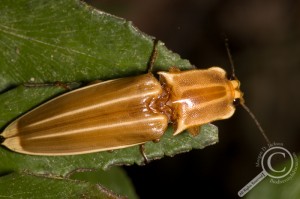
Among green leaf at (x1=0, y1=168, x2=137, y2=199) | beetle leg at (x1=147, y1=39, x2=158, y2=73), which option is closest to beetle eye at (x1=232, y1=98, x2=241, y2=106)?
beetle leg at (x1=147, y1=39, x2=158, y2=73)

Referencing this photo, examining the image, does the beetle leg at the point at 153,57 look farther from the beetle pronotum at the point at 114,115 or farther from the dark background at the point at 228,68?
the dark background at the point at 228,68

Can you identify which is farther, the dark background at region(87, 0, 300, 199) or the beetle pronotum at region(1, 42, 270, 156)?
the dark background at region(87, 0, 300, 199)

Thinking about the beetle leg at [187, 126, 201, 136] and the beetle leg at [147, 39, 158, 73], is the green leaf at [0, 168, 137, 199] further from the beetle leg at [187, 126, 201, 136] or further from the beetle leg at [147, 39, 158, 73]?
the beetle leg at [147, 39, 158, 73]

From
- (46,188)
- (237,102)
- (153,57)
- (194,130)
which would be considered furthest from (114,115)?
(237,102)

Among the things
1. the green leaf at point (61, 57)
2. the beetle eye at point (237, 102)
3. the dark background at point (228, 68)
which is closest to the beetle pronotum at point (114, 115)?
the green leaf at point (61, 57)

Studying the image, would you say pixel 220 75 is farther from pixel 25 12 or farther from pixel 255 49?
pixel 255 49
